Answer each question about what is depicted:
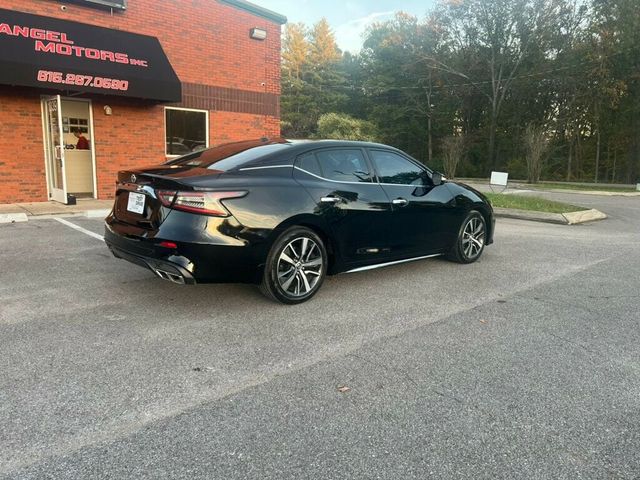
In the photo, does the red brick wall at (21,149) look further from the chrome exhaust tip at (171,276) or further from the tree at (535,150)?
the tree at (535,150)

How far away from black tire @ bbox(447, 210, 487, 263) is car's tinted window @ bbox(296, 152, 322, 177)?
7.87ft

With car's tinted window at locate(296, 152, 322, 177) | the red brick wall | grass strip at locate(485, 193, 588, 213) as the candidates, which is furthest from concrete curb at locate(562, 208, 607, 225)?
the red brick wall

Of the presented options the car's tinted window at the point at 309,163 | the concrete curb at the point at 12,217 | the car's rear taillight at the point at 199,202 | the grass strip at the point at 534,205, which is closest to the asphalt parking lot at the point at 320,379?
the car's rear taillight at the point at 199,202

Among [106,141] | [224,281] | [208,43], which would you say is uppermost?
[208,43]

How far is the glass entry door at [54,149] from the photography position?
1084 cm

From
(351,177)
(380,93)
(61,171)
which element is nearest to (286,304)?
(351,177)

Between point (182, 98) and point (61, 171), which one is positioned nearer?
point (61, 171)

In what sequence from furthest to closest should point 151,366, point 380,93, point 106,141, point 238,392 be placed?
point 380,93
point 106,141
point 151,366
point 238,392

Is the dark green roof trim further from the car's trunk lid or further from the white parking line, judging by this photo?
the car's trunk lid

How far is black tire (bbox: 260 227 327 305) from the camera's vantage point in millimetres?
4445

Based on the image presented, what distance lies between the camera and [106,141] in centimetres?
1204

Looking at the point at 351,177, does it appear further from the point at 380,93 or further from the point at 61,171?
the point at 380,93

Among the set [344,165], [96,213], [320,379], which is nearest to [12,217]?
[96,213]

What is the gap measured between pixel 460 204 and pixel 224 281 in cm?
337
